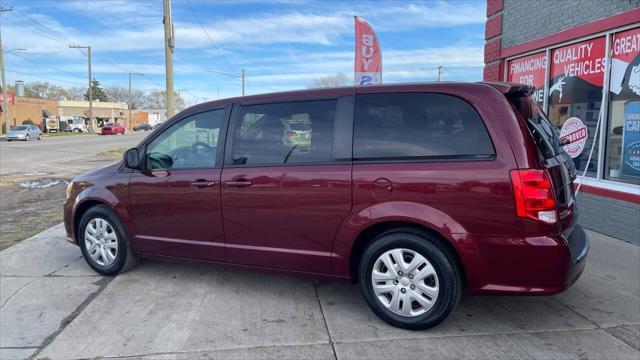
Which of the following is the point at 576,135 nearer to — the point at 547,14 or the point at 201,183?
the point at 547,14

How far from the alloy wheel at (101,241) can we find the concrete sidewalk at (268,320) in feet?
0.70

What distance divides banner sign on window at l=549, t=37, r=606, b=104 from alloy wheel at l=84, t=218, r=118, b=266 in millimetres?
6476

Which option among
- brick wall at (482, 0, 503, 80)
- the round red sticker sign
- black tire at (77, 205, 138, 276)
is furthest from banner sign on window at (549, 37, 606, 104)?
black tire at (77, 205, 138, 276)

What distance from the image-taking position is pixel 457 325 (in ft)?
12.3

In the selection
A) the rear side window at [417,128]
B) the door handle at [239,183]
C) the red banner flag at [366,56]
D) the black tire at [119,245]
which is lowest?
the black tire at [119,245]

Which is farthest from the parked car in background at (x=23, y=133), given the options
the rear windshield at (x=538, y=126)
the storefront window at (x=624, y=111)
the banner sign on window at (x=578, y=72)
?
the rear windshield at (x=538, y=126)

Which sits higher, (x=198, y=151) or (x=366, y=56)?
(x=366, y=56)

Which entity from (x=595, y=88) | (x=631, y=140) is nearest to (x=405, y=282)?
(x=631, y=140)

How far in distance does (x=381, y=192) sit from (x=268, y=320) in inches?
54.4

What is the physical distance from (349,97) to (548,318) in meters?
2.36

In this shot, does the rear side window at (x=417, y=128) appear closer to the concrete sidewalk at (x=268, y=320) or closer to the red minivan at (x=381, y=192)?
the red minivan at (x=381, y=192)

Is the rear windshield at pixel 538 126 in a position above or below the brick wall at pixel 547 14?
below

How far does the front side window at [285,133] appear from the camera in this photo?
3.92m

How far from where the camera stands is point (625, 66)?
6.26 meters
